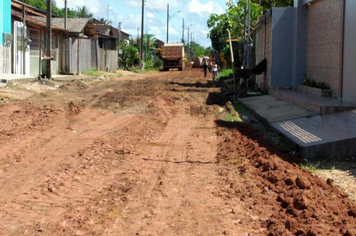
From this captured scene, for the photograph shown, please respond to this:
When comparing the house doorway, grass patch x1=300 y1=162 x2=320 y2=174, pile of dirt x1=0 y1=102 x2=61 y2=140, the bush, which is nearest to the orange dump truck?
the house doorway

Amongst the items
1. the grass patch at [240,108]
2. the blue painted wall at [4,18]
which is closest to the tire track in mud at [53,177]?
the grass patch at [240,108]

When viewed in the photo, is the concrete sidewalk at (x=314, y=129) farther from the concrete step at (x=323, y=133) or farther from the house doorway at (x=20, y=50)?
the house doorway at (x=20, y=50)

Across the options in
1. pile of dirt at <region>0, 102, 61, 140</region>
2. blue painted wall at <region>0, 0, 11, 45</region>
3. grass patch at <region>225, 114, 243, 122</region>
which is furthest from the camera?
blue painted wall at <region>0, 0, 11, 45</region>

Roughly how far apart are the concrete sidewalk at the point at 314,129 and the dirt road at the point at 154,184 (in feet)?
1.76

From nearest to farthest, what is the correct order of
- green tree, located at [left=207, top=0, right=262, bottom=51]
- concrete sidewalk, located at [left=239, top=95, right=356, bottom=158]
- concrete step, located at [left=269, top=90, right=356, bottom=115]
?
concrete sidewalk, located at [left=239, top=95, right=356, bottom=158]
concrete step, located at [left=269, top=90, right=356, bottom=115]
green tree, located at [left=207, top=0, right=262, bottom=51]

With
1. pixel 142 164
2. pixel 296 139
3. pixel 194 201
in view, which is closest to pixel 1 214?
pixel 194 201

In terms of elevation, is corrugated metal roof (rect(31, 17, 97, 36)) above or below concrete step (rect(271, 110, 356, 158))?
above

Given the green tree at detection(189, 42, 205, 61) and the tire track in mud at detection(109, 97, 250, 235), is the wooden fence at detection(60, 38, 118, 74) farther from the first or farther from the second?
the green tree at detection(189, 42, 205, 61)

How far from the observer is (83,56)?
116 ft

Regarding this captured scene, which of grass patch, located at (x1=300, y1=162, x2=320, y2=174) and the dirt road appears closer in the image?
the dirt road

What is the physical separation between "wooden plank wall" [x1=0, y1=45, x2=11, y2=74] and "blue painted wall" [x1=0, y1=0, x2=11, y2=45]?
39cm

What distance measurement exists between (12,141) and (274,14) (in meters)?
11.8

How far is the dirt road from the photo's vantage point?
5.04 metres

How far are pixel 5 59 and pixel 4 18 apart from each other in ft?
6.22
